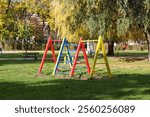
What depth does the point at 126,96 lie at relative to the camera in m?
11.6

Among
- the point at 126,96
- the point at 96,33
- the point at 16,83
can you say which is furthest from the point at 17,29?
the point at 126,96

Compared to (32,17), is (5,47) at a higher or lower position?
lower

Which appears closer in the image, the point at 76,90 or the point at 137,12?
the point at 76,90

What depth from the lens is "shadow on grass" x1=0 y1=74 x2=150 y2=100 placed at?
1164 centimetres

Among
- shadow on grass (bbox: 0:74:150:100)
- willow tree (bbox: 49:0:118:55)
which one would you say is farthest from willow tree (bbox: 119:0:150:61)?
shadow on grass (bbox: 0:74:150:100)

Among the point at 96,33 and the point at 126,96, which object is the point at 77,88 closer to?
the point at 126,96

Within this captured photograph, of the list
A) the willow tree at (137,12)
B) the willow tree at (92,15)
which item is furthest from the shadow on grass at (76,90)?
the willow tree at (92,15)

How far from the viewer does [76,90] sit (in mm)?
13047

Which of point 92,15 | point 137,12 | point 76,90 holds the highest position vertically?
point 137,12

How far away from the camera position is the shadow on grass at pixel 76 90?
11.6 m

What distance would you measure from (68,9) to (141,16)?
6.18 metres

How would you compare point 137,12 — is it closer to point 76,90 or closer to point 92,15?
point 92,15

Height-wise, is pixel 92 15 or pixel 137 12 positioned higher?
pixel 137 12

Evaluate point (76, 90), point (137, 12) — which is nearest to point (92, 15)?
point (137, 12)
